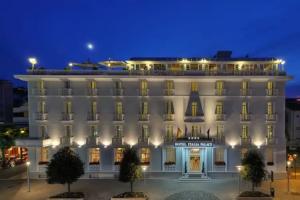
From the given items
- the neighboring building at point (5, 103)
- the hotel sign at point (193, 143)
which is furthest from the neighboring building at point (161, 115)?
the neighboring building at point (5, 103)

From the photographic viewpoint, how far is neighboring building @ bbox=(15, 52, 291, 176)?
3891cm

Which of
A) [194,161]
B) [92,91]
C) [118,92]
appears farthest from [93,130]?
[194,161]

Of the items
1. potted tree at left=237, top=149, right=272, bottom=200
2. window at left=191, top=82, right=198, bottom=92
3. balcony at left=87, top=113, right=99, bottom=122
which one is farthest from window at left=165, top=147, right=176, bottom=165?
potted tree at left=237, top=149, right=272, bottom=200

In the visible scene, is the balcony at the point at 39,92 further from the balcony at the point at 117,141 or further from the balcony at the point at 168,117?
the balcony at the point at 168,117

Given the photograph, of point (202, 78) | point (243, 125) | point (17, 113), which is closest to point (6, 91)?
point (17, 113)

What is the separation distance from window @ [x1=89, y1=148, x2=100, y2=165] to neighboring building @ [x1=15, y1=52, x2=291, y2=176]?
0.13m

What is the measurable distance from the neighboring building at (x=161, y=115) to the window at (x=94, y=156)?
0.13 m

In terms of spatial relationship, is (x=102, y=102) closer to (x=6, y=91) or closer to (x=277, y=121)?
(x=277, y=121)

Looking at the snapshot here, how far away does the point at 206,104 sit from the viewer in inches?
1545

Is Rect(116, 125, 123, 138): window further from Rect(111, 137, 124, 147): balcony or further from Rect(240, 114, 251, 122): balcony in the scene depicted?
Rect(240, 114, 251, 122): balcony

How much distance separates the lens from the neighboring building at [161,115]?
38906mm

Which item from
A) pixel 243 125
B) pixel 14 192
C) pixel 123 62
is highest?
pixel 123 62

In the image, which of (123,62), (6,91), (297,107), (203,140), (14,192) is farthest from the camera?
(6,91)

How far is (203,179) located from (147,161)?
7.54 meters
